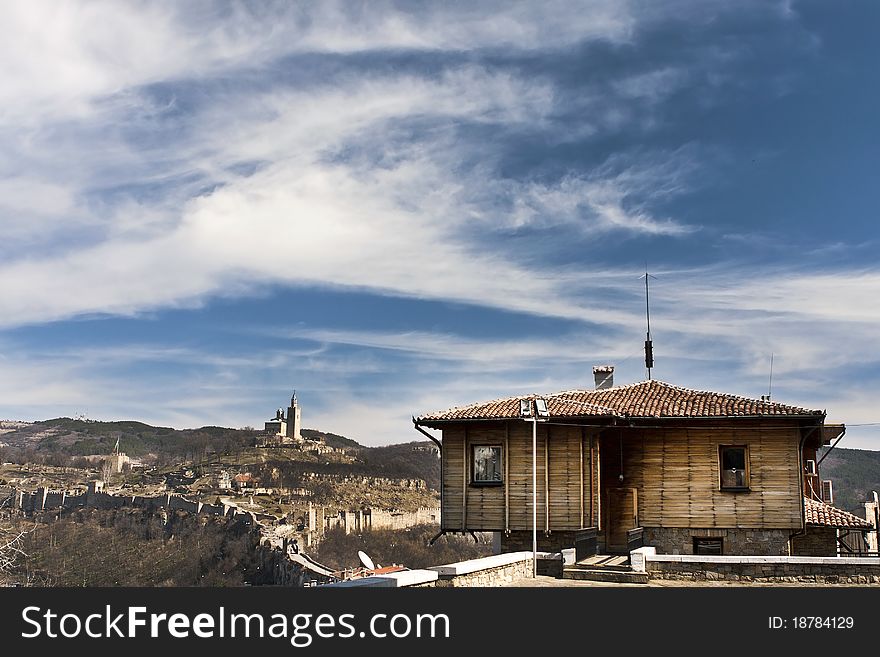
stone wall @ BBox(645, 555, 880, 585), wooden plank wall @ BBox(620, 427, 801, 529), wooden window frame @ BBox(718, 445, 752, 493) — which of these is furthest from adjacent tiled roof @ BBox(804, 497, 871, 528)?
stone wall @ BBox(645, 555, 880, 585)

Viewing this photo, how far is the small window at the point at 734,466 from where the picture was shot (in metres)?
21.9

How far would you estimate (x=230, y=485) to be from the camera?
→ 500ft

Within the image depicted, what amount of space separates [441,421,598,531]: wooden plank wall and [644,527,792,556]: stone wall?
185 centimetres

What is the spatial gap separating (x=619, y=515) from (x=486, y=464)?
12.4 ft

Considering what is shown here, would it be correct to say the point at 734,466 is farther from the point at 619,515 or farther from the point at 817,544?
the point at 817,544

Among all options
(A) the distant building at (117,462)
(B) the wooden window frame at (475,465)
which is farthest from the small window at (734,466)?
(A) the distant building at (117,462)

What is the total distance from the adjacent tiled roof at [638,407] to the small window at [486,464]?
93 centimetres

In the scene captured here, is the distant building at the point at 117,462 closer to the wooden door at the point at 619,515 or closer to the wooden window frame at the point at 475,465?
the wooden window frame at the point at 475,465

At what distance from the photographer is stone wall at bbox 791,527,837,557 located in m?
23.6

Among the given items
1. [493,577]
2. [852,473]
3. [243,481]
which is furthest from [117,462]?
[493,577]

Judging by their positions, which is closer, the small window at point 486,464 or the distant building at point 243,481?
the small window at point 486,464

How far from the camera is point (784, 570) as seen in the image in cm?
1541

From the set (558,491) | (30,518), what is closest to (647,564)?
(558,491)

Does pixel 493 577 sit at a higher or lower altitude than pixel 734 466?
lower
